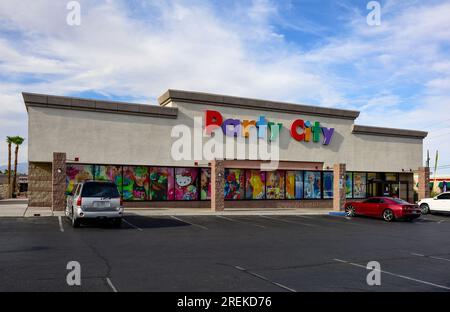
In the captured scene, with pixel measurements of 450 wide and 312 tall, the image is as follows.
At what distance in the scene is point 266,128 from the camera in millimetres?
33219

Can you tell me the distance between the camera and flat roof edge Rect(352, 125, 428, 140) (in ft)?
125

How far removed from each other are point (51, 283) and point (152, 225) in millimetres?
11347

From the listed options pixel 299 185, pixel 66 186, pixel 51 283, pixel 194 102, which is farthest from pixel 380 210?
pixel 51 283

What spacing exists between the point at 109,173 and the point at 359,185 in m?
21.7

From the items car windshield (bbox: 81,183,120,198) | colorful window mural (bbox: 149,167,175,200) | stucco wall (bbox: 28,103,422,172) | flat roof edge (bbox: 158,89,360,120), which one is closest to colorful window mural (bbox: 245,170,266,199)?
stucco wall (bbox: 28,103,422,172)

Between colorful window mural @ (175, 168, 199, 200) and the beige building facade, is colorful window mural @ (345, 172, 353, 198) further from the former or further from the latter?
colorful window mural @ (175, 168, 199, 200)

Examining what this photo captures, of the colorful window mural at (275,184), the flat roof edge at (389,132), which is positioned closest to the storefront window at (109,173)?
the colorful window mural at (275,184)

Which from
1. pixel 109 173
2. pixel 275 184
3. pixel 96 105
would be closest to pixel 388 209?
pixel 275 184

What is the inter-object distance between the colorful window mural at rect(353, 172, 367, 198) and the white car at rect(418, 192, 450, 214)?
264 inches

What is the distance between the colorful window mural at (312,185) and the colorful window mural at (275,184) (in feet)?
8.00

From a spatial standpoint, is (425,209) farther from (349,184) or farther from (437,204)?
(349,184)

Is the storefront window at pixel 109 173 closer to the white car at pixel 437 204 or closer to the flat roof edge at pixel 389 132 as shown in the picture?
the flat roof edge at pixel 389 132

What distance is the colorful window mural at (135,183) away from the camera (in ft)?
95.8
